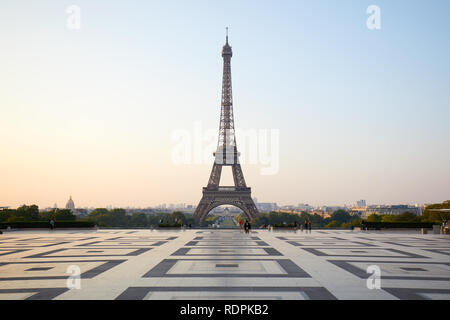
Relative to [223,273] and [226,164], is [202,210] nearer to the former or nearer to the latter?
[226,164]

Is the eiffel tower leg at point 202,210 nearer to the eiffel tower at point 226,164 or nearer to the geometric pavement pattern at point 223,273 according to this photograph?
the eiffel tower at point 226,164

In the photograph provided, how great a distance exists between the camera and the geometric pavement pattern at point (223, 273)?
→ 988 cm

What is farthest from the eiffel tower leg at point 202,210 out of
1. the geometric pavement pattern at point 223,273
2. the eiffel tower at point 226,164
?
the geometric pavement pattern at point 223,273

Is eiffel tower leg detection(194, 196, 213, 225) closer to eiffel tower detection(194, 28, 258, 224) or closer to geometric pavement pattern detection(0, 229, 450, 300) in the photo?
eiffel tower detection(194, 28, 258, 224)

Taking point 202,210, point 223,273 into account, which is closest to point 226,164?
point 202,210

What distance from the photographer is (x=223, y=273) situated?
Answer: 1264 centimetres

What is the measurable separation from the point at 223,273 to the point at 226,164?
2067 inches

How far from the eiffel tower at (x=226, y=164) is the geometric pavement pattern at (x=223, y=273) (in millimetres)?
41081
